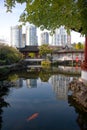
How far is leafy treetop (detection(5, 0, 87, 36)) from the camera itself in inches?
384

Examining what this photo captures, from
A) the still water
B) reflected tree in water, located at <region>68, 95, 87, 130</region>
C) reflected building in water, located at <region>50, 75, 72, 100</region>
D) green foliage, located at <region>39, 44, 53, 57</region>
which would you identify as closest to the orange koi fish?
the still water

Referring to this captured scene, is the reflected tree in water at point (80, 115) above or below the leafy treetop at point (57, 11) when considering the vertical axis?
below

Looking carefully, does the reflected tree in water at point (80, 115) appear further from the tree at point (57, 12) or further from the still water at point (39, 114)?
the tree at point (57, 12)

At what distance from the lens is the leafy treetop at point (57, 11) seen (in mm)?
9742

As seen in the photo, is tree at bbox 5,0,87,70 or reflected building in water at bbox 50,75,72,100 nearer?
tree at bbox 5,0,87,70

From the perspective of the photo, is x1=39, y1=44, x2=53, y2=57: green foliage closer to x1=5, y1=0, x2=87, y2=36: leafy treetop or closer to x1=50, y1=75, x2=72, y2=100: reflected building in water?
x1=50, y1=75, x2=72, y2=100: reflected building in water

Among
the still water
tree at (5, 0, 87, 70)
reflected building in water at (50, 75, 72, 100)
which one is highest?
tree at (5, 0, 87, 70)

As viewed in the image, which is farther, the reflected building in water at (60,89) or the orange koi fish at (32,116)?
the reflected building in water at (60,89)

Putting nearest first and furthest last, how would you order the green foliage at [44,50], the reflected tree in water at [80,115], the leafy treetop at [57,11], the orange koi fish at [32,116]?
1. the leafy treetop at [57,11]
2. the reflected tree in water at [80,115]
3. the orange koi fish at [32,116]
4. the green foliage at [44,50]

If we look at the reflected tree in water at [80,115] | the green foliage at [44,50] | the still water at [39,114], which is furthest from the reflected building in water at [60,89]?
the green foliage at [44,50]

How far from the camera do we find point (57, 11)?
10.3 m

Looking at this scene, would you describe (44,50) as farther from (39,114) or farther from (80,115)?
(80,115)

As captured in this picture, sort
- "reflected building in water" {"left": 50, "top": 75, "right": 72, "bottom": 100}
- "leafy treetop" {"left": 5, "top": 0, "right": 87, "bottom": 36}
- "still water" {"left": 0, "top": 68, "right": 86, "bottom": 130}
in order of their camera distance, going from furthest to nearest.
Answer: "reflected building in water" {"left": 50, "top": 75, "right": 72, "bottom": 100}
"still water" {"left": 0, "top": 68, "right": 86, "bottom": 130}
"leafy treetop" {"left": 5, "top": 0, "right": 87, "bottom": 36}

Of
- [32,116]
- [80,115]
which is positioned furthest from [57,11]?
[80,115]
